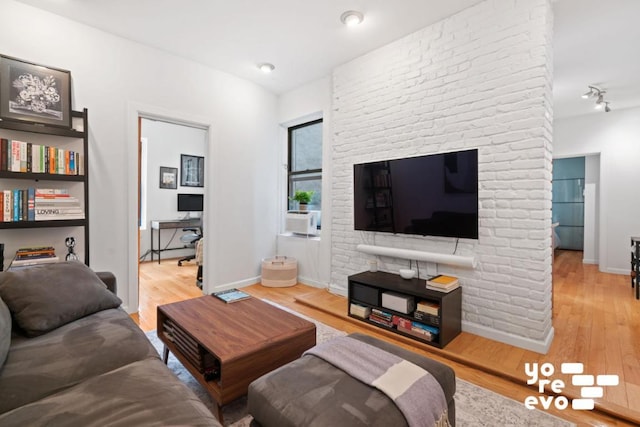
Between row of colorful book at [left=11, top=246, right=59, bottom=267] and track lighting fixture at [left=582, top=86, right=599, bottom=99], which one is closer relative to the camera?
row of colorful book at [left=11, top=246, right=59, bottom=267]

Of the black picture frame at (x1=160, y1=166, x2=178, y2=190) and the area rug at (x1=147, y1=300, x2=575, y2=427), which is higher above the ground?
the black picture frame at (x1=160, y1=166, x2=178, y2=190)

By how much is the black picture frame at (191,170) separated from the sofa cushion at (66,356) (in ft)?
15.7

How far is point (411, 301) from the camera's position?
97.2 inches

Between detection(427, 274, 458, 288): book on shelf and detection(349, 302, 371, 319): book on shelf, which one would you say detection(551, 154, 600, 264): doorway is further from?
detection(349, 302, 371, 319): book on shelf

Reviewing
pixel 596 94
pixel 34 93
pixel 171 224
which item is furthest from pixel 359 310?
pixel 596 94

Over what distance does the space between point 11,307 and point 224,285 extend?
2.28 meters

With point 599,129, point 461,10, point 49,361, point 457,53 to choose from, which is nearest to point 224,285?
point 49,361

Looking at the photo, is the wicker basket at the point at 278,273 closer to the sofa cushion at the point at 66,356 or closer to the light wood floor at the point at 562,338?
the light wood floor at the point at 562,338

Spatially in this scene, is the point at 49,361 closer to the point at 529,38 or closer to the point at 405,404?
the point at 405,404

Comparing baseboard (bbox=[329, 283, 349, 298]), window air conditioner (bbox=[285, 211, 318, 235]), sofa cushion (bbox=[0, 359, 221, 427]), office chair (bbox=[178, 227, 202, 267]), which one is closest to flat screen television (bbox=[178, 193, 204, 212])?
office chair (bbox=[178, 227, 202, 267])

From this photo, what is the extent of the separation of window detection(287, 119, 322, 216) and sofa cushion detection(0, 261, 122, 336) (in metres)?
2.77

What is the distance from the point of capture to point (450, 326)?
2328mm

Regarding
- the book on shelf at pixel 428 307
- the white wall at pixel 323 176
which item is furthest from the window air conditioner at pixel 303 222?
the book on shelf at pixel 428 307

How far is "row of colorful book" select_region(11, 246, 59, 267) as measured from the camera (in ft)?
7.38
